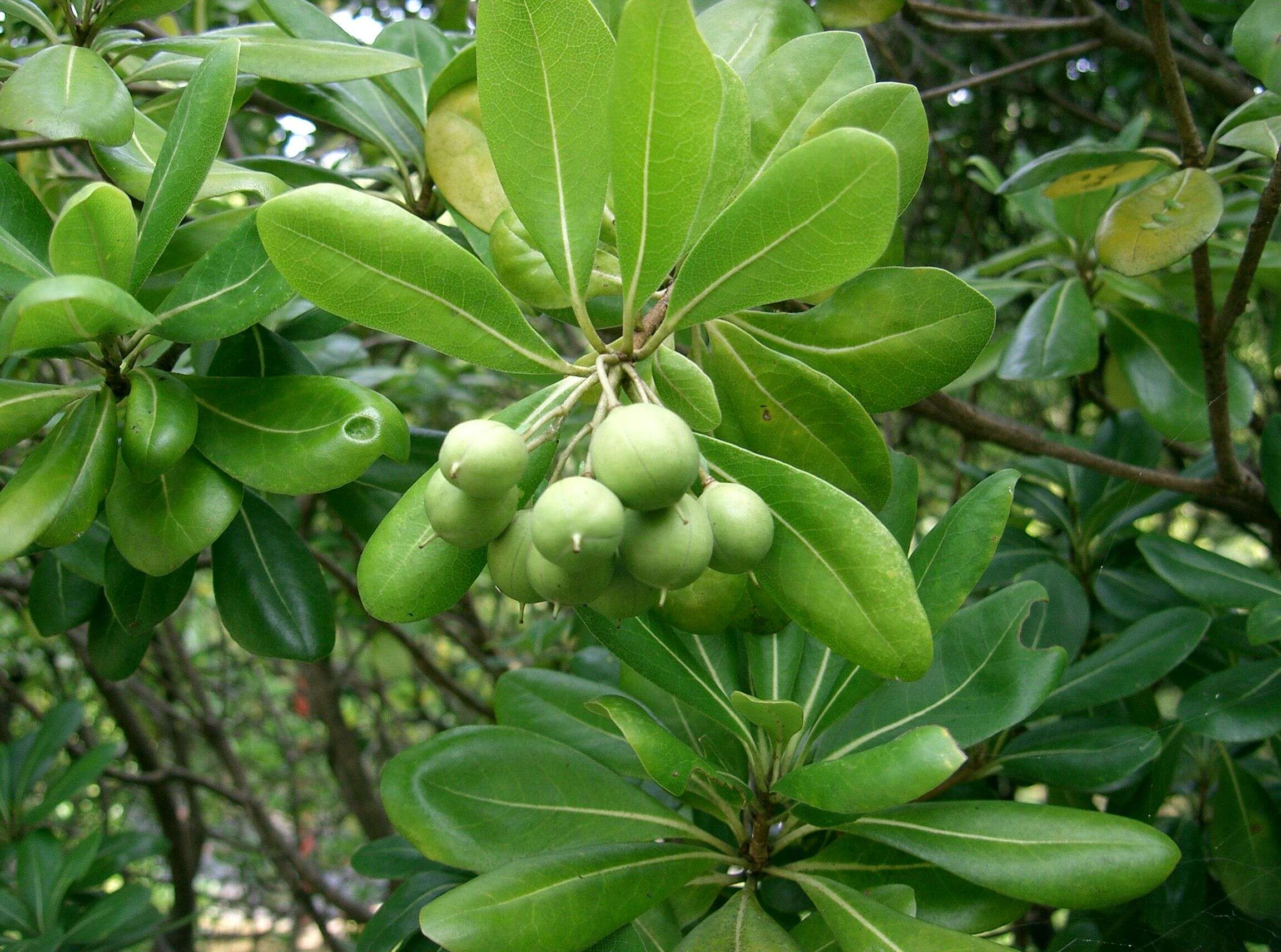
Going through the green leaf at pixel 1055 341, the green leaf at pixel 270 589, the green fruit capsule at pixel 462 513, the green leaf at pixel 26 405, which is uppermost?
the green fruit capsule at pixel 462 513

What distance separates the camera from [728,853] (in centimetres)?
134

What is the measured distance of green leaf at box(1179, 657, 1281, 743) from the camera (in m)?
1.44

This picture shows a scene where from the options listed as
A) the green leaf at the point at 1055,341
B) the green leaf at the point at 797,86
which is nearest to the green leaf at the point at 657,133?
the green leaf at the point at 797,86

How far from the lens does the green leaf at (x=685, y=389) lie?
3.32 feet

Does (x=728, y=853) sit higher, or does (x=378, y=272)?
(x=378, y=272)

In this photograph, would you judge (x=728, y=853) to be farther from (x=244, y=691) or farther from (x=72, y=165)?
(x=244, y=691)

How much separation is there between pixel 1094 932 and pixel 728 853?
31.4 inches

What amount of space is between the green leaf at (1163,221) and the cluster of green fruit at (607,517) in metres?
0.99

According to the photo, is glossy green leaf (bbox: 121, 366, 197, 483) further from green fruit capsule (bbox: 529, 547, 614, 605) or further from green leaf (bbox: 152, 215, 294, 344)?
green fruit capsule (bbox: 529, 547, 614, 605)

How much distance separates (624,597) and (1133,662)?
1.01 m

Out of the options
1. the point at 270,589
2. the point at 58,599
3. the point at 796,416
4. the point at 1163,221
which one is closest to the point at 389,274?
the point at 796,416

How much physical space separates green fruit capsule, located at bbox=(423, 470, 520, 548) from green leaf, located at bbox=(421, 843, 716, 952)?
447mm

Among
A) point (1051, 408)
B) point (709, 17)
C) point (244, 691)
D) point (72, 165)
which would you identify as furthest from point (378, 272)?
point (244, 691)

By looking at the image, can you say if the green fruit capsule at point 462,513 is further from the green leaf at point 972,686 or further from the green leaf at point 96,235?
the green leaf at point 972,686
